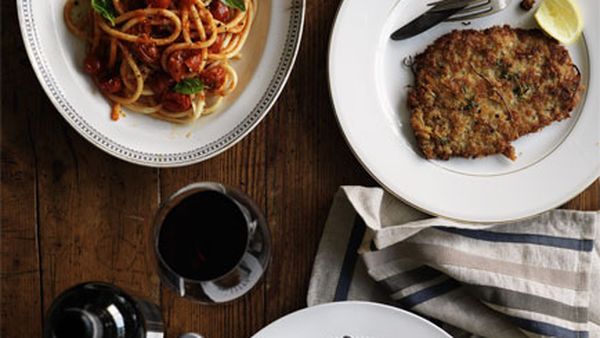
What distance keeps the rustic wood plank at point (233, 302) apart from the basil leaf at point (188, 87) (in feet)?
0.75

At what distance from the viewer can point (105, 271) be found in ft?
6.66

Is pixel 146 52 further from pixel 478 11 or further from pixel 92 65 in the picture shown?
pixel 478 11

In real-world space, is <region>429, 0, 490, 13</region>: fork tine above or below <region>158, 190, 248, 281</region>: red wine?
above

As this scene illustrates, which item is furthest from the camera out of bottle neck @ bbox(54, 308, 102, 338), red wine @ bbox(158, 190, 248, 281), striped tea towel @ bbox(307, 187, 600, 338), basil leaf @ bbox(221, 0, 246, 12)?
striped tea towel @ bbox(307, 187, 600, 338)

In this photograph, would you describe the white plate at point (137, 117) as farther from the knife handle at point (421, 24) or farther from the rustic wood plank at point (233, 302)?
the knife handle at point (421, 24)

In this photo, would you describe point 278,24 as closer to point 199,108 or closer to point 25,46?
point 199,108

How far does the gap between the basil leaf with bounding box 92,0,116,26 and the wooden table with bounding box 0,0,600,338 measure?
0.31 m

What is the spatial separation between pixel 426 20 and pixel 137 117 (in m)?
0.79

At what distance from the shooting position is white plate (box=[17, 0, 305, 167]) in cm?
185

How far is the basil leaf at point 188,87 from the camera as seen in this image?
6.07 feet

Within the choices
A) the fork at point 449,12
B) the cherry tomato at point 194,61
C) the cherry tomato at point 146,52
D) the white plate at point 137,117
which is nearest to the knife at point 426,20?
the fork at point 449,12

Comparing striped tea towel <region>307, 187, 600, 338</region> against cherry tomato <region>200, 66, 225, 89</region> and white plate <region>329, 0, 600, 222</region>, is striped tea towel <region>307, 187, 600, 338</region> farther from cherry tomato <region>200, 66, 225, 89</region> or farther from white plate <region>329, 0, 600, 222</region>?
cherry tomato <region>200, 66, 225, 89</region>

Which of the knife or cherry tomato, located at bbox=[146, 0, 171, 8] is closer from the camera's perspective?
cherry tomato, located at bbox=[146, 0, 171, 8]

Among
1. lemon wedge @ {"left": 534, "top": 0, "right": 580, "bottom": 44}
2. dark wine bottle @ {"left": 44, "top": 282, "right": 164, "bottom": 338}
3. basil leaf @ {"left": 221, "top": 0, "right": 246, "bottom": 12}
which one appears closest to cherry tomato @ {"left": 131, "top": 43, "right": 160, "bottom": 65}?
basil leaf @ {"left": 221, "top": 0, "right": 246, "bottom": 12}
